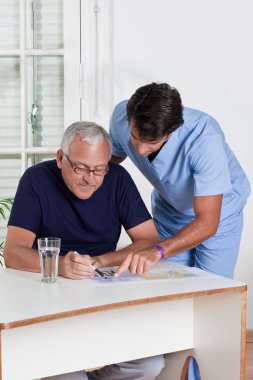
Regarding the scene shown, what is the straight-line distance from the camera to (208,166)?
2518 millimetres

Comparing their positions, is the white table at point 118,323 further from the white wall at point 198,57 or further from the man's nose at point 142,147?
the white wall at point 198,57

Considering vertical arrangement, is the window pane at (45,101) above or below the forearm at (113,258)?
above

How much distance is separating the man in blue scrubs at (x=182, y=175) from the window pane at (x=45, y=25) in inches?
43.1

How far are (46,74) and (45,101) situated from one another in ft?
0.48

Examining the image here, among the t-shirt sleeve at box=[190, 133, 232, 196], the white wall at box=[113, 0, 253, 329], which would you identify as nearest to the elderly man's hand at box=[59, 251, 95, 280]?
the t-shirt sleeve at box=[190, 133, 232, 196]

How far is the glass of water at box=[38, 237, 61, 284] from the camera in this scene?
2.11 metres

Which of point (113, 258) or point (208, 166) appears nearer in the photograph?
point (113, 258)

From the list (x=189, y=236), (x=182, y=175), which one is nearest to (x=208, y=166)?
(x=182, y=175)

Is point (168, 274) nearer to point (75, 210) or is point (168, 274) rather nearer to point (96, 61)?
point (75, 210)

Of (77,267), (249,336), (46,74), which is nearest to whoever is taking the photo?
(77,267)

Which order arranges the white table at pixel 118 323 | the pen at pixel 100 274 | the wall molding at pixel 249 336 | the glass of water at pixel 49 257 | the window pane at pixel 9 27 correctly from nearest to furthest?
1. the white table at pixel 118 323
2. the glass of water at pixel 49 257
3. the pen at pixel 100 274
4. the window pane at pixel 9 27
5. the wall molding at pixel 249 336

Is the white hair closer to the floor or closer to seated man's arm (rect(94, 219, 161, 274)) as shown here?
seated man's arm (rect(94, 219, 161, 274))

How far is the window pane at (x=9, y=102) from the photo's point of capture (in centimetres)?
373

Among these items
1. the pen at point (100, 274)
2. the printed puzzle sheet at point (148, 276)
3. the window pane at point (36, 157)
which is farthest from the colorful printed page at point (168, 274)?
the window pane at point (36, 157)
